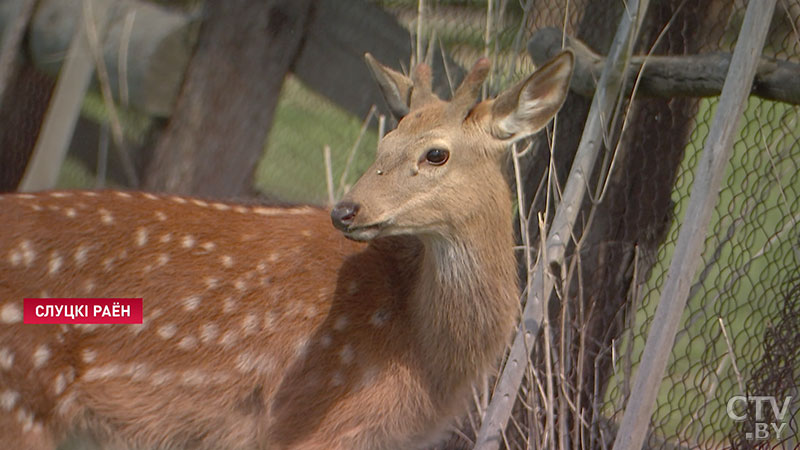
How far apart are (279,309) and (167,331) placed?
392 millimetres

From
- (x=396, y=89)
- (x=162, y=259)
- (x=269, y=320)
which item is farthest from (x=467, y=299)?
(x=162, y=259)

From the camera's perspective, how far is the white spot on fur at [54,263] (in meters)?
3.75

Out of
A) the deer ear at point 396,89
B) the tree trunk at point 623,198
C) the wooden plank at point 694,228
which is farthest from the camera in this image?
the tree trunk at point 623,198

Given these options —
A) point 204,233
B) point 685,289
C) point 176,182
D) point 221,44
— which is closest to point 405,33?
point 221,44

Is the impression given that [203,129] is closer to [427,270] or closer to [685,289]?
[427,270]

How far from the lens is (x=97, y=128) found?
6449mm

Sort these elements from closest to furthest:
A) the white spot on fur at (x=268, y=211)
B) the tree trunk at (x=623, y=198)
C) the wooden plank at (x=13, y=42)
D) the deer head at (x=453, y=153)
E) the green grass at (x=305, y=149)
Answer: the deer head at (x=453, y=153), the white spot on fur at (x=268, y=211), the tree trunk at (x=623, y=198), the wooden plank at (x=13, y=42), the green grass at (x=305, y=149)

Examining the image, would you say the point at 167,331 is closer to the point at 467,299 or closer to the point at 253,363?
the point at 253,363

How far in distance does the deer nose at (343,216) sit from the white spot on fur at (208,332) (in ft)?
2.53

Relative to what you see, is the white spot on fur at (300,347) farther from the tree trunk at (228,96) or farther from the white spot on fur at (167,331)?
the tree trunk at (228,96)

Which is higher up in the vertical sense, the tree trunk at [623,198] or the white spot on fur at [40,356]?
the tree trunk at [623,198]

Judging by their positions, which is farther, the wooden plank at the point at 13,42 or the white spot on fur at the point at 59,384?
the wooden plank at the point at 13,42

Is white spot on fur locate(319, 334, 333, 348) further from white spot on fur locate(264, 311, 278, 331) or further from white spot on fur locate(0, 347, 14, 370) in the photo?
white spot on fur locate(0, 347, 14, 370)

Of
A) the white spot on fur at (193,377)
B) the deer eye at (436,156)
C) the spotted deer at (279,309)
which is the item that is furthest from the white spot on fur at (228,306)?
the deer eye at (436,156)
